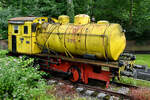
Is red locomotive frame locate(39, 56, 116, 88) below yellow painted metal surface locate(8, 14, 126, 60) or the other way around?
below

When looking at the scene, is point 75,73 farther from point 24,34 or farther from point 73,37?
point 24,34

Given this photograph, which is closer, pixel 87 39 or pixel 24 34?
pixel 87 39

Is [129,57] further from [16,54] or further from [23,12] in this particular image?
[23,12]

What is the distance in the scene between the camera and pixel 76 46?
27.8ft

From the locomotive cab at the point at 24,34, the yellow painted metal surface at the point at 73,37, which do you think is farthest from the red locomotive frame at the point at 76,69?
the locomotive cab at the point at 24,34

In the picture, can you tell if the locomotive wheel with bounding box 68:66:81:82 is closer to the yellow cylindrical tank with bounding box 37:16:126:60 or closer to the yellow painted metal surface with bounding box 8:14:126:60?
the yellow painted metal surface with bounding box 8:14:126:60

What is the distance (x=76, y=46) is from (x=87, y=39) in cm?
79

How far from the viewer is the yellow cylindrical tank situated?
7.59 m

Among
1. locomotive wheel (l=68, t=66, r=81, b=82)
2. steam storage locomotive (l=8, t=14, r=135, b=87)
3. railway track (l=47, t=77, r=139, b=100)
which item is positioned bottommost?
railway track (l=47, t=77, r=139, b=100)

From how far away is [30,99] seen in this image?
5203mm

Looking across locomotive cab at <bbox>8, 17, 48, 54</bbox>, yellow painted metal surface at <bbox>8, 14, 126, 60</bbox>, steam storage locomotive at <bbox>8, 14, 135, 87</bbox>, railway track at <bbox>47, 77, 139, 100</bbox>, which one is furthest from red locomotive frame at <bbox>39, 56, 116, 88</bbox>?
locomotive cab at <bbox>8, 17, 48, 54</bbox>

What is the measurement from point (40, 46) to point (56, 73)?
7.45ft

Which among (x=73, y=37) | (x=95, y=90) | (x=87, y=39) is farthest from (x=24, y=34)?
(x=95, y=90)

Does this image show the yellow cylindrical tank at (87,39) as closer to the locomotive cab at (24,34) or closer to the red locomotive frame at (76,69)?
the red locomotive frame at (76,69)
